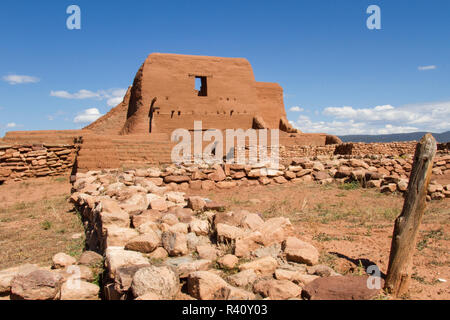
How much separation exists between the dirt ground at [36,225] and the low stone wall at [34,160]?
67 centimetres

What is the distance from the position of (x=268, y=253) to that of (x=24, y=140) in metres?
14.2

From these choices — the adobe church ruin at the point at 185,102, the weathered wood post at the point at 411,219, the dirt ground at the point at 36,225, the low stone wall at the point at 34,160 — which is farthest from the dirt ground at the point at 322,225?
the adobe church ruin at the point at 185,102

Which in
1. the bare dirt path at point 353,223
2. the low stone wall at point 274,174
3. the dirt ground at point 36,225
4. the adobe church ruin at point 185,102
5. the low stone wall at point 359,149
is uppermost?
the adobe church ruin at point 185,102

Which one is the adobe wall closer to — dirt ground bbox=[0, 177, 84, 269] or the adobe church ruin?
the adobe church ruin

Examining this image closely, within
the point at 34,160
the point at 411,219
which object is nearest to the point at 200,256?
the point at 411,219

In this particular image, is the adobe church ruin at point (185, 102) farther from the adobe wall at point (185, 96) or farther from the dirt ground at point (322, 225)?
the dirt ground at point (322, 225)

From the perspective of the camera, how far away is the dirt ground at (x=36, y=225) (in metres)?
4.62

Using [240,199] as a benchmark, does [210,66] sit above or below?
above

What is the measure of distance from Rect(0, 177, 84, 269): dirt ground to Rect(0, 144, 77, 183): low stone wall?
0.67 meters

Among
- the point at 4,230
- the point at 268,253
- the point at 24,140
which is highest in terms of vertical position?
the point at 24,140

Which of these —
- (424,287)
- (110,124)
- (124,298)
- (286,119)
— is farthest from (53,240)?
(286,119)

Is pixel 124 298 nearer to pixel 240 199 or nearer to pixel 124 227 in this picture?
pixel 124 227

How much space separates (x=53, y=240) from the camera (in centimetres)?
524

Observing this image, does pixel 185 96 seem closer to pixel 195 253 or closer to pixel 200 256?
pixel 195 253
